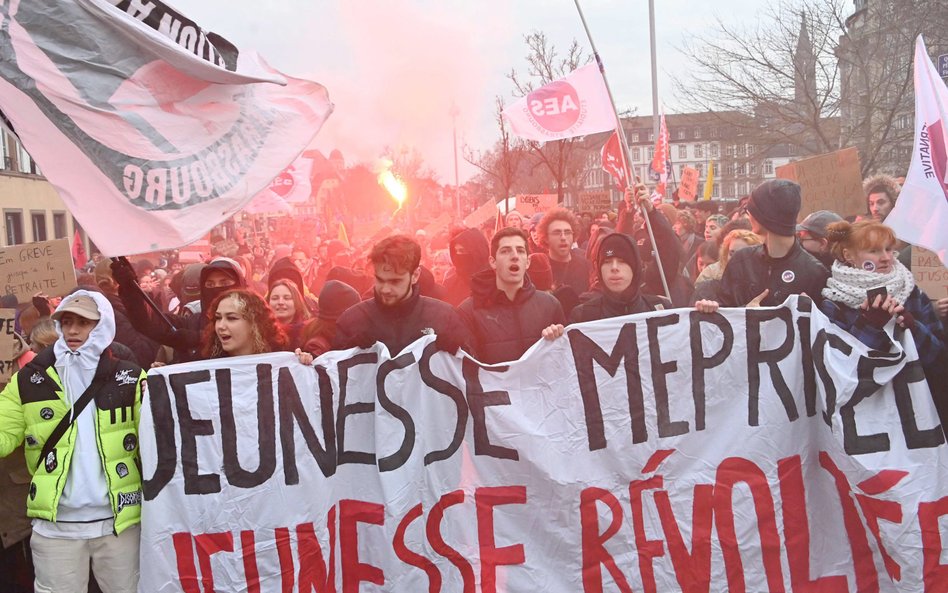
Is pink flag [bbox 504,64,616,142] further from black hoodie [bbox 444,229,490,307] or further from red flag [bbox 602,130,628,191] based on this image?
black hoodie [bbox 444,229,490,307]

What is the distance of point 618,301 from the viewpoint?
13.5 ft

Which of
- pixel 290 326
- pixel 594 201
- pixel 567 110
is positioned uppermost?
pixel 567 110

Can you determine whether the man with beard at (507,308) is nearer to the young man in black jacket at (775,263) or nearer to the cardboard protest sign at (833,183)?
the young man in black jacket at (775,263)

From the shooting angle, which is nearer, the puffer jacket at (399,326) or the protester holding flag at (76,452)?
the protester holding flag at (76,452)

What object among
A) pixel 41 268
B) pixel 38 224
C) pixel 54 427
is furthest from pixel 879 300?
pixel 38 224

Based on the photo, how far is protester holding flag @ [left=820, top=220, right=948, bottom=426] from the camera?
3.63 metres

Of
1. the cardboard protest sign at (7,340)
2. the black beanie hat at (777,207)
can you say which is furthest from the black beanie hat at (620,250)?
the cardboard protest sign at (7,340)

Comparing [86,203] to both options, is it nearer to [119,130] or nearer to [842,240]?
[119,130]

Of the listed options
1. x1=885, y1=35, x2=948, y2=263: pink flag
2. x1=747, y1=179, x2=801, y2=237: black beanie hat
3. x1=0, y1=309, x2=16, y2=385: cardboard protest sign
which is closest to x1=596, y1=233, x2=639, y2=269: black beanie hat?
x1=747, y1=179, x2=801, y2=237: black beanie hat

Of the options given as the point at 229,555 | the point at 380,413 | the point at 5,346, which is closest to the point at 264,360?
the point at 380,413

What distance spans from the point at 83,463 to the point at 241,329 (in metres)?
0.86

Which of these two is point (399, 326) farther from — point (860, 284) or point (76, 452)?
point (860, 284)

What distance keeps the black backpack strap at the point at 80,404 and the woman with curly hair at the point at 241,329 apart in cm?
52

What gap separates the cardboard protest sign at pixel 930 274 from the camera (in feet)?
13.9
